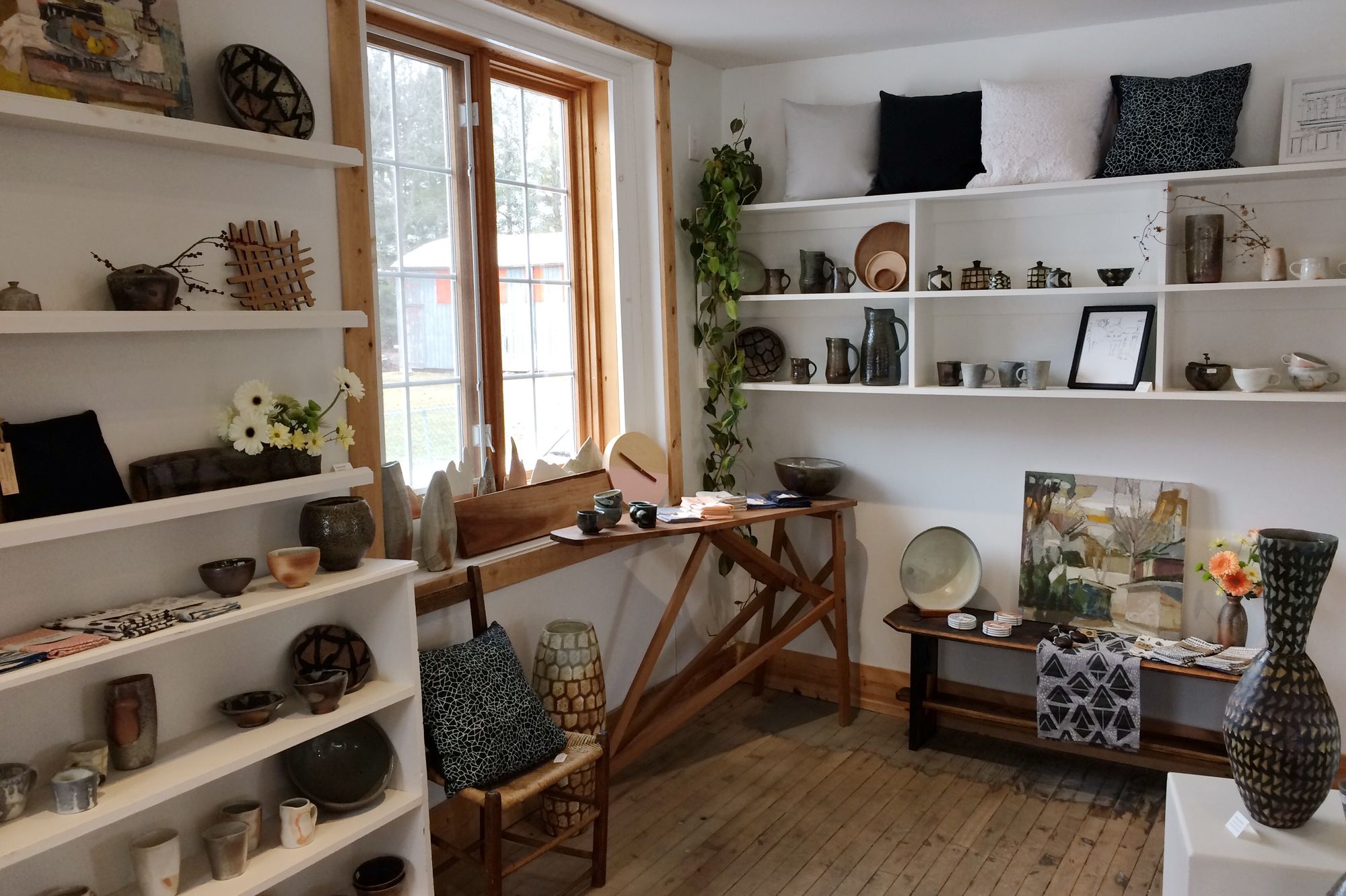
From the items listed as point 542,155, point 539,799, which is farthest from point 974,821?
point 542,155

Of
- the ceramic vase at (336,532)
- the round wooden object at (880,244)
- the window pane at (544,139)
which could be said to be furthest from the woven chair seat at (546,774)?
the round wooden object at (880,244)

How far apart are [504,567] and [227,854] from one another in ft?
3.86

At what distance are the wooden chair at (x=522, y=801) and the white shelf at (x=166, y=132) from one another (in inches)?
46.3

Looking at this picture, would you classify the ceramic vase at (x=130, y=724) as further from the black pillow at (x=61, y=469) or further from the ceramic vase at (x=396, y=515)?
the ceramic vase at (x=396, y=515)

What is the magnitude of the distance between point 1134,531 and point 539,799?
2.16 meters

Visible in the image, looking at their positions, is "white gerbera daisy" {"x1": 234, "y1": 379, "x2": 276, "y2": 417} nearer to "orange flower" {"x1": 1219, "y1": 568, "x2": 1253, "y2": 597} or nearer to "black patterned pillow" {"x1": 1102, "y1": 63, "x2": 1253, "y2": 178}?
"black patterned pillow" {"x1": 1102, "y1": 63, "x2": 1253, "y2": 178}

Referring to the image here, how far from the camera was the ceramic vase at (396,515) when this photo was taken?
2.74 metres

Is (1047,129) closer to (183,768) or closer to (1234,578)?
(1234,578)

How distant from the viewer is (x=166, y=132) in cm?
198

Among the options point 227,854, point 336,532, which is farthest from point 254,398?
point 227,854

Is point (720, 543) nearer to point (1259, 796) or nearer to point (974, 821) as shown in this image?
point (974, 821)

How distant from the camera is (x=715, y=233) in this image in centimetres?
391

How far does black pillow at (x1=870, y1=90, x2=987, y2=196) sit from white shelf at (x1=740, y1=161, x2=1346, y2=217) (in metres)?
0.06

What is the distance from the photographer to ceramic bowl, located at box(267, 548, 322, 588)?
2193 mm
